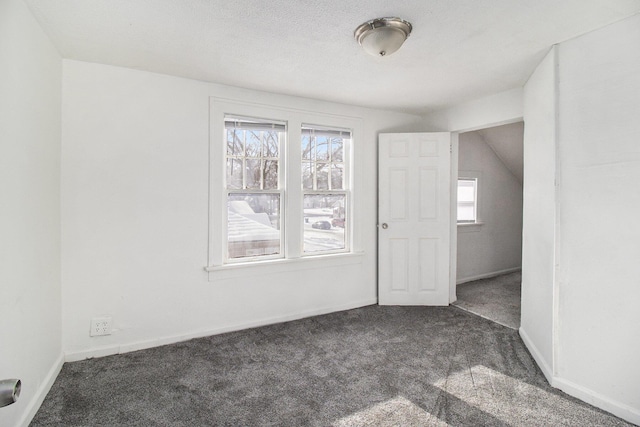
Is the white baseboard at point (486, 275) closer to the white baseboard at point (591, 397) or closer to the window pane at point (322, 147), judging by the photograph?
the white baseboard at point (591, 397)

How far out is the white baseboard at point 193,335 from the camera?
2.59 m

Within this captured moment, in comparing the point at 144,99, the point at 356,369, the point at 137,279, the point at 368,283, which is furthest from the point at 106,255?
the point at 368,283

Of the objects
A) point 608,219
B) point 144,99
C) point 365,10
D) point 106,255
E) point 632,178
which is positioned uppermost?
point 365,10

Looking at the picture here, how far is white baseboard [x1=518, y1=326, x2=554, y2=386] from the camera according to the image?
7.45ft

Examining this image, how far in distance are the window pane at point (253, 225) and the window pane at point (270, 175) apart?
94 millimetres

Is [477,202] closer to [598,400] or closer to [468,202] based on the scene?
[468,202]

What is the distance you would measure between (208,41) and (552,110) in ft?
7.94

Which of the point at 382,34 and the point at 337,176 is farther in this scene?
the point at 337,176

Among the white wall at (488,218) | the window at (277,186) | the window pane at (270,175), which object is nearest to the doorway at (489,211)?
the white wall at (488,218)

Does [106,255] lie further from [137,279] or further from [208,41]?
[208,41]

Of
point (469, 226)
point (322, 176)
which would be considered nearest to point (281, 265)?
point (322, 176)

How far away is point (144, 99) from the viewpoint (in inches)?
108

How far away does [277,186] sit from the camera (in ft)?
11.2

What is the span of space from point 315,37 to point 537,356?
9.35 feet
